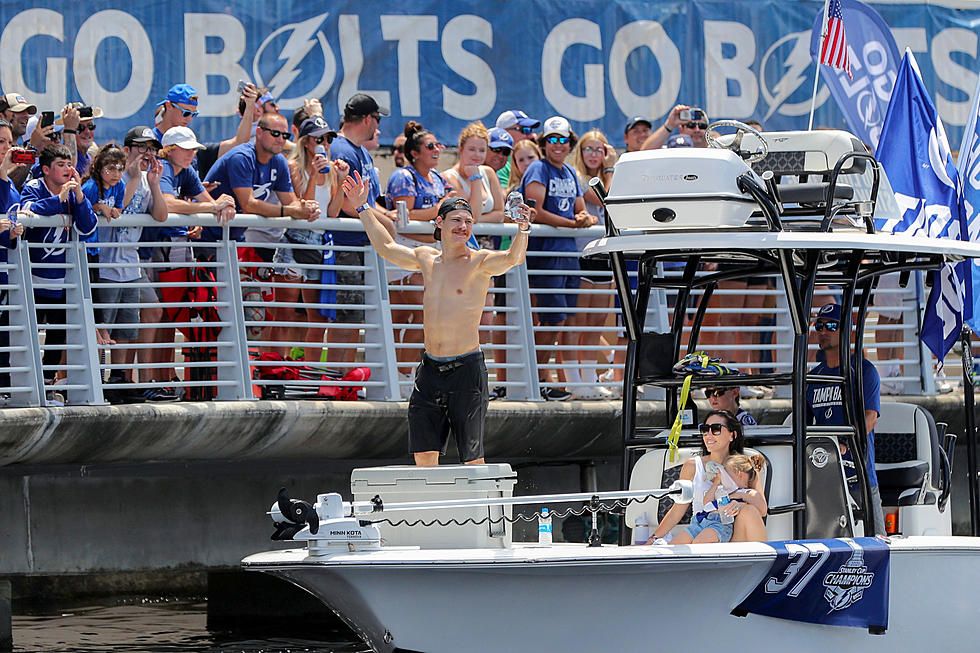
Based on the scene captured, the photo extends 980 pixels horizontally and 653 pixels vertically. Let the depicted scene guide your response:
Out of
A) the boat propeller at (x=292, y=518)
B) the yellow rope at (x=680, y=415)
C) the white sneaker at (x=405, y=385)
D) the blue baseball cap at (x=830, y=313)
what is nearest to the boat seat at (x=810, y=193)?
the blue baseball cap at (x=830, y=313)

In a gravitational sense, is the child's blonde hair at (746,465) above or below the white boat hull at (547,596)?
above

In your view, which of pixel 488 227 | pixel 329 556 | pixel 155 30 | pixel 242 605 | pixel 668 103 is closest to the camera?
pixel 329 556

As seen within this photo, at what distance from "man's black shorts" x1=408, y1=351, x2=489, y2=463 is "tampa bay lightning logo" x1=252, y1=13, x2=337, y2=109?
5.81 meters

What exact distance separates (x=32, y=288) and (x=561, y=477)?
14.7 feet

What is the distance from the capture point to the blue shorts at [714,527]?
32.8 ft

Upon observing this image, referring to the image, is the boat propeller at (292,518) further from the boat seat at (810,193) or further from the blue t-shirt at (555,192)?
the blue t-shirt at (555,192)

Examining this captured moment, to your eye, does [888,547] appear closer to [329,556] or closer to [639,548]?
[639,548]

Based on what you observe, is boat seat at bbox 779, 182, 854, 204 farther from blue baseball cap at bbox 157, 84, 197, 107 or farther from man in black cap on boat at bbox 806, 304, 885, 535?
blue baseball cap at bbox 157, 84, 197, 107

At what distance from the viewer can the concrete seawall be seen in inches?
471

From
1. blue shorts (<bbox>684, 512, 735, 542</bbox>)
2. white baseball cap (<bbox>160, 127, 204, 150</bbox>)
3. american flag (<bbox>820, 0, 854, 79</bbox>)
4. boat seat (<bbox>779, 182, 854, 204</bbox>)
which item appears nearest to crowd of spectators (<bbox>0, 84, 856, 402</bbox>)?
white baseball cap (<bbox>160, 127, 204, 150</bbox>)

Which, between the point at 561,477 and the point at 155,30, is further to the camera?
the point at 155,30

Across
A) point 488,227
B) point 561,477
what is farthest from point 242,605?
point 488,227

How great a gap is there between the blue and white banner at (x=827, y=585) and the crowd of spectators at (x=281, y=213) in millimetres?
3981

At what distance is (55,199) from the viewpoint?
1203 cm
